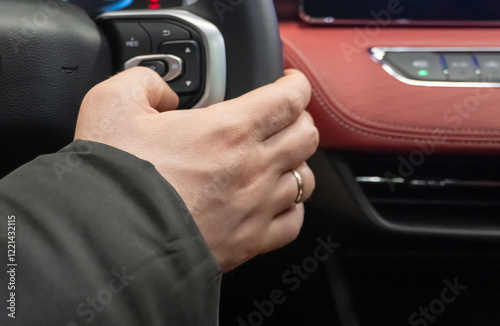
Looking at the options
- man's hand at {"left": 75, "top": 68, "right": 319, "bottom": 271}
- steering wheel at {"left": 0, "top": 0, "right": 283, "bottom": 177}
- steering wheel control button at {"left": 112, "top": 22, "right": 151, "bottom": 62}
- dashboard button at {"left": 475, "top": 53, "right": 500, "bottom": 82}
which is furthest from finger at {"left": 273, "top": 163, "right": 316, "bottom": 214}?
dashboard button at {"left": 475, "top": 53, "right": 500, "bottom": 82}

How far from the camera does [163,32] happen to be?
595 millimetres

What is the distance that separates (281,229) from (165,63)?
22cm

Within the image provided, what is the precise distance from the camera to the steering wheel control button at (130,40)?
23.5 inches

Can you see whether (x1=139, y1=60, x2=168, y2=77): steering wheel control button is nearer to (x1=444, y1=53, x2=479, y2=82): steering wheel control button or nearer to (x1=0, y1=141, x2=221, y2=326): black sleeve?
(x1=0, y1=141, x2=221, y2=326): black sleeve

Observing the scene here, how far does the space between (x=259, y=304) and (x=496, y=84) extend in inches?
20.9

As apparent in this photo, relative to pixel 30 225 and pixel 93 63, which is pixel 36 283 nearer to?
pixel 30 225

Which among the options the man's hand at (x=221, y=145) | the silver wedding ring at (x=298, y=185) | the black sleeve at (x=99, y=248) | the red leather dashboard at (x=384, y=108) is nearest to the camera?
the black sleeve at (x=99, y=248)

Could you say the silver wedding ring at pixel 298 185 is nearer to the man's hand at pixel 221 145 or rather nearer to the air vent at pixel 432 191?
the man's hand at pixel 221 145

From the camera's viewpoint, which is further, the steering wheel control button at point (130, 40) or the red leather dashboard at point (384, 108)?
the red leather dashboard at point (384, 108)

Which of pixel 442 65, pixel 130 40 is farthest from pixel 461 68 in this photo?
pixel 130 40

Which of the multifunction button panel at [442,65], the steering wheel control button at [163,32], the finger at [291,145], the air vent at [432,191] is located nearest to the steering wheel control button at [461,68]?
the multifunction button panel at [442,65]

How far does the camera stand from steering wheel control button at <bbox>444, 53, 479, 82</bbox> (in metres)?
0.73

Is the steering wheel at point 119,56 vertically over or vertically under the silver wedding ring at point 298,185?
over

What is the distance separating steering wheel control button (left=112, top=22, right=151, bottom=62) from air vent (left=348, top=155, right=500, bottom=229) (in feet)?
1.10
